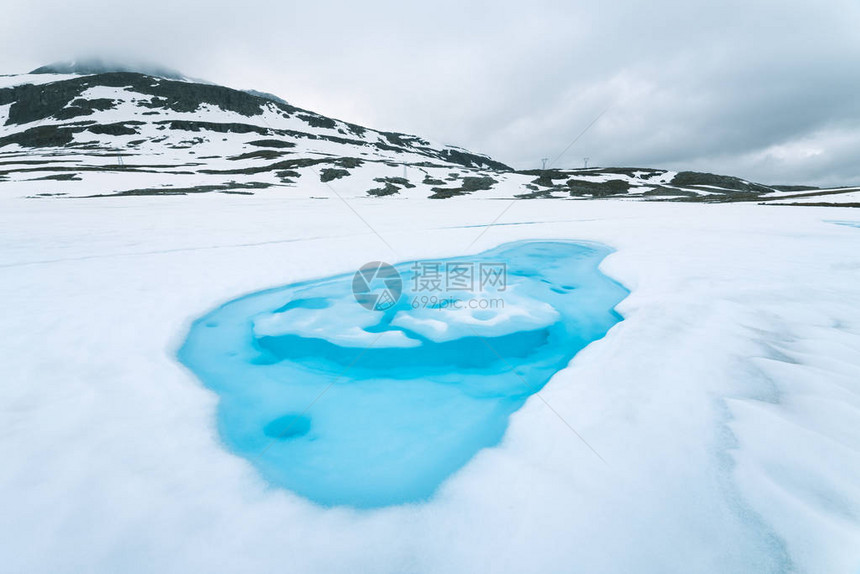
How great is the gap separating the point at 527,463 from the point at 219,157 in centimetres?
7420

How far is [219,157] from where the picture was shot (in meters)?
61.3

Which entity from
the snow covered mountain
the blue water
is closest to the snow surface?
the blue water

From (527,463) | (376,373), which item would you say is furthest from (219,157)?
(527,463)

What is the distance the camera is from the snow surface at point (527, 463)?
181cm

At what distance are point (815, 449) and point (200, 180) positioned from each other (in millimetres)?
46042

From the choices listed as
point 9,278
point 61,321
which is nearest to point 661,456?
point 61,321

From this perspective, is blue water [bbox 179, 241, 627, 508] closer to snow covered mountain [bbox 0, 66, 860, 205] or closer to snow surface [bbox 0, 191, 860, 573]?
snow surface [bbox 0, 191, 860, 573]

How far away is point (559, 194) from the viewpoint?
4647cm

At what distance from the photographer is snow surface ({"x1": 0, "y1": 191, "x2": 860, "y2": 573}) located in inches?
71.3

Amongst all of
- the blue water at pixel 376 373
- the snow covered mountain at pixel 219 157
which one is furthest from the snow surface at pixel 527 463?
the snow covered mountain at pixel 219 157

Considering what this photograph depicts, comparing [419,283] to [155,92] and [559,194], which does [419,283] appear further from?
A: [155,92]

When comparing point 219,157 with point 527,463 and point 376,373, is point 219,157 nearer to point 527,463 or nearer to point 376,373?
point 376,373

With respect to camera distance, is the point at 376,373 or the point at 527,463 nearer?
the point at 527,463

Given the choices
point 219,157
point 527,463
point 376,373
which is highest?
point 219,157
